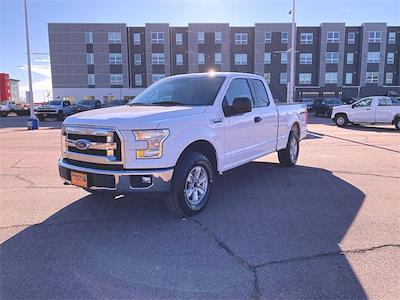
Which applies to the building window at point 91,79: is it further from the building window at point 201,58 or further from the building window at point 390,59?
the building window at point 390,59

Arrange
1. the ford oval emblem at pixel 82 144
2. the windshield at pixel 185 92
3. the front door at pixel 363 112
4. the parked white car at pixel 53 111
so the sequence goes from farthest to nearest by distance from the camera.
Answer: the parked white car at pixel 53 111
the front door at pixel 363 112
the windshield at pixel 185 92
the ford oval emblem at pixel 82 144

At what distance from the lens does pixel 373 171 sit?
777cm

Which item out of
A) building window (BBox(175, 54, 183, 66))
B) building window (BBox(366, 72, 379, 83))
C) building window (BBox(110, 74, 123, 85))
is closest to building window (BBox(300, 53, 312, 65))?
building window (BBox(366, 72, 379, 83))

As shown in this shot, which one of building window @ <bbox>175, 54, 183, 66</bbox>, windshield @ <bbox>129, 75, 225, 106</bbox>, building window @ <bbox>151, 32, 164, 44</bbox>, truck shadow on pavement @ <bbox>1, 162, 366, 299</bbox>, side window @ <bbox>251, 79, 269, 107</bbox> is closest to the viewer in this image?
truck shadow on pavement @ <bbox>1, 162, 366, 299</bbox>

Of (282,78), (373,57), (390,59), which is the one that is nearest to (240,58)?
(282,78)

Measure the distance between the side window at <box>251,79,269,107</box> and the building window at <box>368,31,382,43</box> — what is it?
59799 millimetres

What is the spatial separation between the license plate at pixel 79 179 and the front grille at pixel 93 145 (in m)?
0.19

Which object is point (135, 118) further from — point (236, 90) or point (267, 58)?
point (267, 58)

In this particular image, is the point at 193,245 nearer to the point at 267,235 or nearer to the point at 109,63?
the point at 267,235

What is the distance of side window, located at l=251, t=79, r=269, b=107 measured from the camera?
6660 mm

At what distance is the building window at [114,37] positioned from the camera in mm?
56750

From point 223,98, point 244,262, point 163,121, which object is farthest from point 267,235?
point 223,98

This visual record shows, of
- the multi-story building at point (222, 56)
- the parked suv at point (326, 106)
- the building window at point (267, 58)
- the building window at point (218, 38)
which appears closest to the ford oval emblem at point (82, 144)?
the parked suv at point (326, 106)

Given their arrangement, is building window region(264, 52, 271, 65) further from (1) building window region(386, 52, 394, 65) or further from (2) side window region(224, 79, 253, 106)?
(2) side window region(224, 79, 253, 106)
